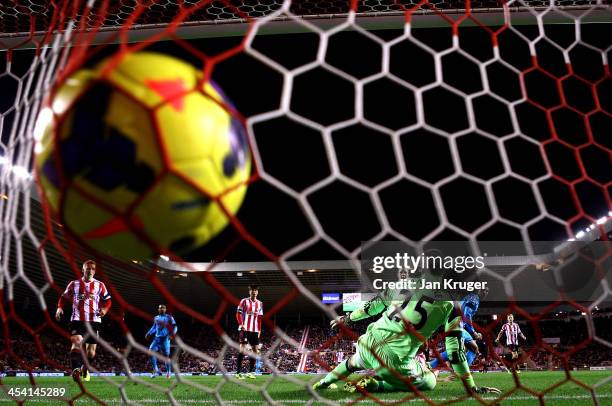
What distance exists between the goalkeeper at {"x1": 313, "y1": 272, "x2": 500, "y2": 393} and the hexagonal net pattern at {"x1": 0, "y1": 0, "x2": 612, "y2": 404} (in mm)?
345

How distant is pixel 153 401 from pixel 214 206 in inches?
126

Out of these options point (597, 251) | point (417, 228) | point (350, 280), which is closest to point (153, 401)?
point (417, 228)

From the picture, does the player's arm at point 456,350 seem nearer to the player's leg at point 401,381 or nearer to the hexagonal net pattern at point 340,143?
the player's leg at point 401,381

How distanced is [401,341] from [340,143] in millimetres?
12640

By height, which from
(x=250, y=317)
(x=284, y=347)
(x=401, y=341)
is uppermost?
(x=401, y=341)

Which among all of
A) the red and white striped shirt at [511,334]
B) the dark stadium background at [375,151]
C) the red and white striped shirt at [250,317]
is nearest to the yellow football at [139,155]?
the dark stadium background at [375,151]

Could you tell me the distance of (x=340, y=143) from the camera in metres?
16.5

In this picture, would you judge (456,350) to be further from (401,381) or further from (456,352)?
(401,381)

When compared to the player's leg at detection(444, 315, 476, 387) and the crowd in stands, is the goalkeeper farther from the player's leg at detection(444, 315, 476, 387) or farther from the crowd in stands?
the crowd in stands

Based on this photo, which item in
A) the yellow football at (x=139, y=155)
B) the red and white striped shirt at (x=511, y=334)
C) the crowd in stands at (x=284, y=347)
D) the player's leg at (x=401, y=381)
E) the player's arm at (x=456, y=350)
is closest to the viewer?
the yellow football at (x=139, y=155)

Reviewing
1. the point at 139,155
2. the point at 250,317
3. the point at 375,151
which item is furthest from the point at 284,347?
the point at 139,155

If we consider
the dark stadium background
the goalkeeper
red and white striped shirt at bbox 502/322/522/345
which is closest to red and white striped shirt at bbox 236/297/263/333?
the dark stadium background

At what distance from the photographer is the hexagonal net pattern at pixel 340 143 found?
160 cm

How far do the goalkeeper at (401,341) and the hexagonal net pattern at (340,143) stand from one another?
13.6 inches
